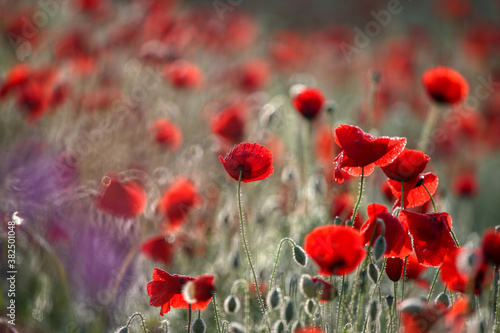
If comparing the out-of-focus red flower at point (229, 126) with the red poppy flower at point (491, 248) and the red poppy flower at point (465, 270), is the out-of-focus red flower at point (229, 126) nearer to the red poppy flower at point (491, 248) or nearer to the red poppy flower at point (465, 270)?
the red poppy flower at point (465, 270)

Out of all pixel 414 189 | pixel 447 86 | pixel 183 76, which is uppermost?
pixel 183 76

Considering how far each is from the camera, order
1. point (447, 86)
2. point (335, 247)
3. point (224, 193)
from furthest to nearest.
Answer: point (224, 193) < point (447, 86) < point (335, 247)

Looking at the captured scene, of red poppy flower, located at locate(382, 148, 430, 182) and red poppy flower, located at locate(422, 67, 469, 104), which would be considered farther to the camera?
red poppy flower, located at locate(422, 67, 469, 104)

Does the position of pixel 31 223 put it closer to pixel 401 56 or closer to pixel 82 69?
pixel 82 69

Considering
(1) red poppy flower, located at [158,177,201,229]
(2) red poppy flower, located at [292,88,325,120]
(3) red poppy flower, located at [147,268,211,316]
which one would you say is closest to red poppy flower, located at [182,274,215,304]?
(3) red poppy flower, located at [147,268,211,316]

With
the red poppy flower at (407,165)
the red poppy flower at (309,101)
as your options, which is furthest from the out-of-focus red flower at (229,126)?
the red poppy flower at (407,165)

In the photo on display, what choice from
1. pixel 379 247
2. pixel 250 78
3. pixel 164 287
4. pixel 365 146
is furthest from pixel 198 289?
pixel 250 78

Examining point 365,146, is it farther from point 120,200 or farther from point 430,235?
point 120,200

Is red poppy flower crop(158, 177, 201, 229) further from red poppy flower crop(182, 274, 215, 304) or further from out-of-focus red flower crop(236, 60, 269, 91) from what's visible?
out-of-focus red flower crop(236, 60, 269, 91)
